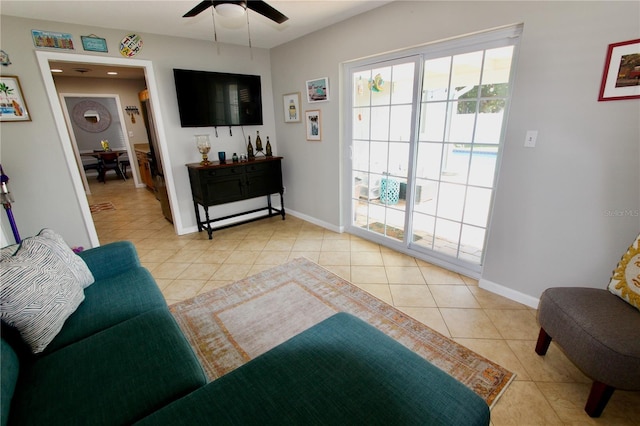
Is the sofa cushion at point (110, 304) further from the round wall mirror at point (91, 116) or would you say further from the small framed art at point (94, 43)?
the round wall mirror at point (91, 116)

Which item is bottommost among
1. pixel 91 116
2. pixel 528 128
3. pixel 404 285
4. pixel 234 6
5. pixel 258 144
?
pixel 404 285

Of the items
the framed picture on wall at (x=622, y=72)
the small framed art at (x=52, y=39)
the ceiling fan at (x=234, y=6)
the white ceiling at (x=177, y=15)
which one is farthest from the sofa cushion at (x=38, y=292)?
the framed picture on wall at (x=622, y=72)

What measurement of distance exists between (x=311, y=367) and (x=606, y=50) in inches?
90.7

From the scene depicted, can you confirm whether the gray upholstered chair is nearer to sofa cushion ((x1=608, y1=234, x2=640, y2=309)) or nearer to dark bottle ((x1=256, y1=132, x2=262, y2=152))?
sofa cushion ((x1=608, y1=234, x2=640, y2=309))

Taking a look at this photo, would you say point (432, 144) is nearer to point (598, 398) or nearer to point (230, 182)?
point (598, 398)

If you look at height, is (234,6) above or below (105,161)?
above

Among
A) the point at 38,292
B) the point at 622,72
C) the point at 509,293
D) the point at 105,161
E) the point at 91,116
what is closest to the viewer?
the point at 38,292

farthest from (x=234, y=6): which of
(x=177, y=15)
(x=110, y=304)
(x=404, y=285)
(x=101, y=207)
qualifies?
(x=101, y=207)

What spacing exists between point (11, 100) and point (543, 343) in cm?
459

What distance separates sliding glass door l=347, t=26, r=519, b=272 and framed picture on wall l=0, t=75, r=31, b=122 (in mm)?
3150

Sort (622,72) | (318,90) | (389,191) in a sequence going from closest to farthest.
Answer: (622,72) → (389,191) → (318,90)

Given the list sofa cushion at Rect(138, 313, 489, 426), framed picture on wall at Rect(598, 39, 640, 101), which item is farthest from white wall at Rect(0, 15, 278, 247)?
framed picture on wall at Rect(598, 39, 640, 101)

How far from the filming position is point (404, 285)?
2.50 metres

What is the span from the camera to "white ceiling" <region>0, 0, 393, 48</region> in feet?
7.68
